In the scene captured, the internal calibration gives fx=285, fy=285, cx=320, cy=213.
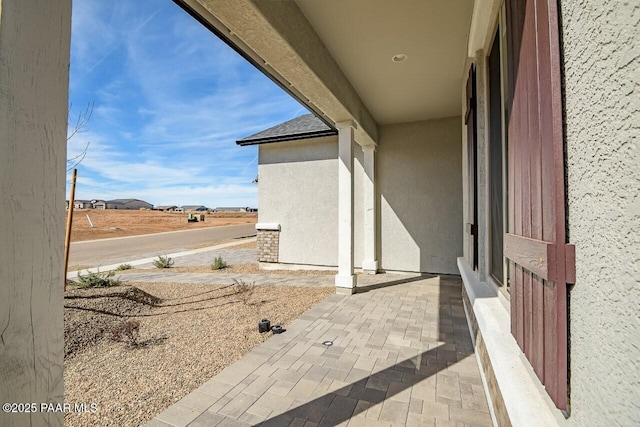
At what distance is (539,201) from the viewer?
119cm

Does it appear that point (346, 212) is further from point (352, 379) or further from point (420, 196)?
point (352, 379)

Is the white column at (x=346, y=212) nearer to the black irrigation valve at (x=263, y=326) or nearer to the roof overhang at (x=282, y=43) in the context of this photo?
the roof overhang at (x=282, y=43)

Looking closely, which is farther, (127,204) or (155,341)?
(127,204)

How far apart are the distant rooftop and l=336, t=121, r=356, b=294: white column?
6.91 feet

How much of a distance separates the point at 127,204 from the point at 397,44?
72.4m

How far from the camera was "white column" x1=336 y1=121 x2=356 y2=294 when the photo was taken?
5.75m

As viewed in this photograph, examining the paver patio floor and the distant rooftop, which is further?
the distant rooftop

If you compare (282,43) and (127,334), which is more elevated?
(282,43)

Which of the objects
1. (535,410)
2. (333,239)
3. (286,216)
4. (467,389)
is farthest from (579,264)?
(286,216)

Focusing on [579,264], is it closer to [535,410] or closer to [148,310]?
[535,410]

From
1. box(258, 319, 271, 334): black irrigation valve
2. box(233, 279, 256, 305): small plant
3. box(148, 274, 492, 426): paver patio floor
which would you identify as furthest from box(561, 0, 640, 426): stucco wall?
box(233, 279, 256, 305): small plant

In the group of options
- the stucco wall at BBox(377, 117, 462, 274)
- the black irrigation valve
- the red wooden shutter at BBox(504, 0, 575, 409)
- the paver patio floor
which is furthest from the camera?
the stucco wall at BBox(377, 117, 462, 274)

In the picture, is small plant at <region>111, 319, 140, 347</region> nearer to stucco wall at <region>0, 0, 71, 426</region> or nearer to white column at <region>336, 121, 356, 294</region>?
stucco wall at <region>0, 0, 71, 426</region>

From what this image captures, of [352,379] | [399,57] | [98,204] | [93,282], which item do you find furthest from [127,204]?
[352,379]
